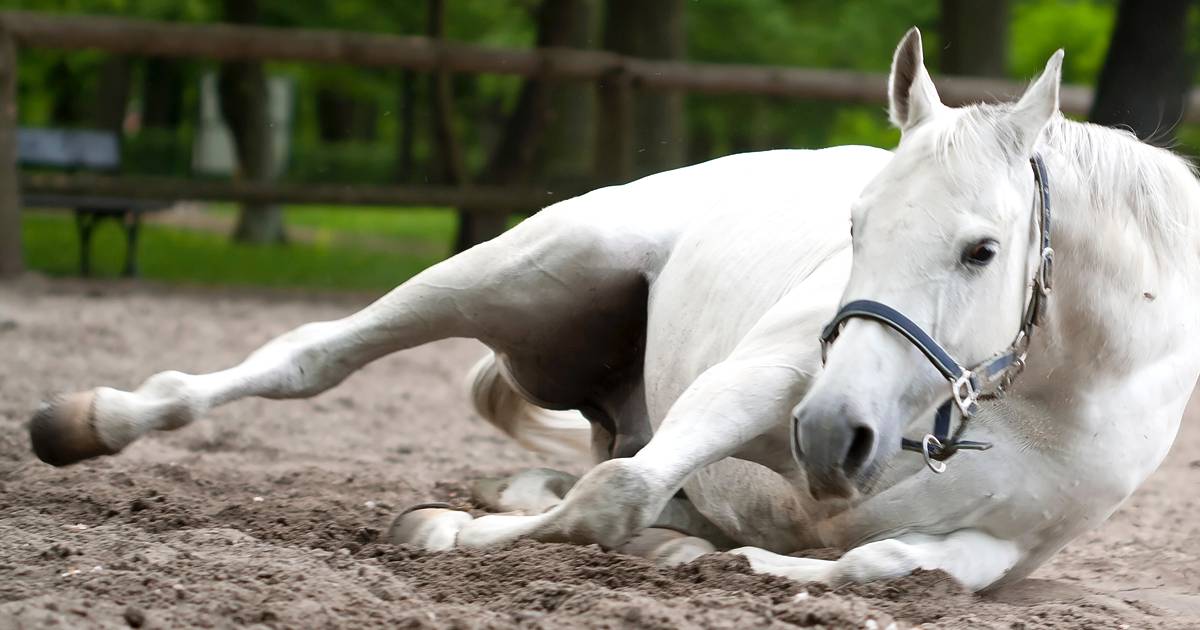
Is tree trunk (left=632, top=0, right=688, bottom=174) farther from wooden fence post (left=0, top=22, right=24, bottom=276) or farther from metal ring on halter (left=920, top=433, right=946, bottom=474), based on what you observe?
metal ring on halter (left=920, top=433, right=946, bottom=474)

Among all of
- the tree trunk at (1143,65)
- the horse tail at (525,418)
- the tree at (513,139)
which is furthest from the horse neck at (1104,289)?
the tree at (513,139)

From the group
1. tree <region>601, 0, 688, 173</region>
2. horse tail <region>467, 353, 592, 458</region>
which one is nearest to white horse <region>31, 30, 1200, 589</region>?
horse tail <region>467, 353, 592, 458</region>

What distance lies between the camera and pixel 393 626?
253 centimetres

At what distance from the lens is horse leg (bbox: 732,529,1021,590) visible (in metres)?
2.93

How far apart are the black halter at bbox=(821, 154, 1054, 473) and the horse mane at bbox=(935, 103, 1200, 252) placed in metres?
0.11

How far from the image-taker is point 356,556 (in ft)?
10.5

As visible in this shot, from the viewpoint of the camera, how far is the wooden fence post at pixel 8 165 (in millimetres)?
10008

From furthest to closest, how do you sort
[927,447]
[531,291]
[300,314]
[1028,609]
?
[300,314], [531,291], [1028,609], [927,447]

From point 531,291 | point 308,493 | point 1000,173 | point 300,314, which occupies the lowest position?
point 300,314

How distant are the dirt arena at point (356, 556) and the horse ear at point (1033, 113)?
897 millimetres

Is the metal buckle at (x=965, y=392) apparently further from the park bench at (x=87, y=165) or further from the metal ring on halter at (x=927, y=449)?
the park bench at (x=87, y=165)

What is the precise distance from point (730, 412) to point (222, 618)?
3.56 feet

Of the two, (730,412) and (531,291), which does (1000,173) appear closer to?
(730,412)

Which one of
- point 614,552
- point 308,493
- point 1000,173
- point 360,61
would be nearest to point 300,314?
point 360,61
